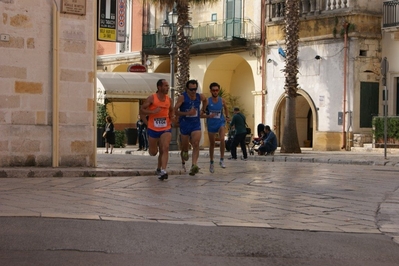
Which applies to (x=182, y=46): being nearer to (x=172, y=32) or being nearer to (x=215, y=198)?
(x=172, y=32)

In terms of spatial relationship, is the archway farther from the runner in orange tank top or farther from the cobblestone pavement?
the runner in orange tank top

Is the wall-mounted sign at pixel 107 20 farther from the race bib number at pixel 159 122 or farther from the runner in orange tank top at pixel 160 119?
the race bib number at pixel 159 122

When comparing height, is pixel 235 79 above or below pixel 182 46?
below

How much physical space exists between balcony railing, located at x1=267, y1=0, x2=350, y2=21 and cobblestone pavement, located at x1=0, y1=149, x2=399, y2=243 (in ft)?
59.6

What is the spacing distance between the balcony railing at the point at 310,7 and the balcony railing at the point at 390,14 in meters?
1.47

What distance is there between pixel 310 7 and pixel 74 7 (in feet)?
68.1

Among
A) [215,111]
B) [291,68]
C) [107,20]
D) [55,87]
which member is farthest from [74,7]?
[291,68]

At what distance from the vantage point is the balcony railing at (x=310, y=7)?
112 ft

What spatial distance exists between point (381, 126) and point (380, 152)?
983mm

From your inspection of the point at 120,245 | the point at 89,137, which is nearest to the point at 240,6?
the point at 89,137

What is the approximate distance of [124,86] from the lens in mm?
37875

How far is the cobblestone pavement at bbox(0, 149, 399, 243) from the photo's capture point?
30.0 ft

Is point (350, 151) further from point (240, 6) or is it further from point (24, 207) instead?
point (24, 207)

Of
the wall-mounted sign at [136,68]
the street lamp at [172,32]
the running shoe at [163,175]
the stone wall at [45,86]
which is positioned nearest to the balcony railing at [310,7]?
the street lamp at [172,32]
